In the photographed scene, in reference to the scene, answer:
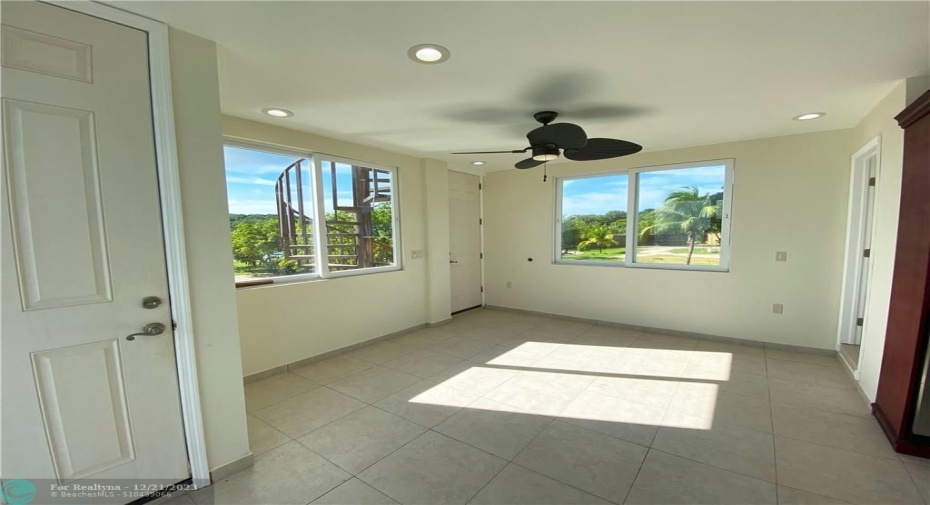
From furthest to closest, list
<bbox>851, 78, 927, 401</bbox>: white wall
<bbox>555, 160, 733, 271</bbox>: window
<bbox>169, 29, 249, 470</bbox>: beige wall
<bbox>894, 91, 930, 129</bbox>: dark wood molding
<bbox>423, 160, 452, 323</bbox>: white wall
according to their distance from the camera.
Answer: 1. <bbox>423, 160, 452, 323</bbox>: white wall
2. <bbox>555, 160, 733, 271</bbox>: window
3. <bbox>851, 78, 927, 401</bbox>: white wall
4. <bbox>894, 91, 930, 129</bbox>: dark wood molding
5. <bbox>169, 29, 249, 470</bbox>: beige wall

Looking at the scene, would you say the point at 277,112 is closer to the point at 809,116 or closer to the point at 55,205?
the point at 55,205

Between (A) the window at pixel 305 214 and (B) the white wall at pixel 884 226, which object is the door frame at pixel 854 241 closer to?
(B) the white wall at pixel 884 226

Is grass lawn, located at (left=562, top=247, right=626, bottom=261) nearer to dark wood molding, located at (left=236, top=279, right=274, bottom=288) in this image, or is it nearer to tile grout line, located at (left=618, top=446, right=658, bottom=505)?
tile grout line, located at (left=618, top=446, right=658, bottom=505)

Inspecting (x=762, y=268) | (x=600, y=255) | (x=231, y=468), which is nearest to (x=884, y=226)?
(x=762, y=268)

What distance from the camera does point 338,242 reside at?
12.6 ft

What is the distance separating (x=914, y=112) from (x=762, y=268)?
217 cm

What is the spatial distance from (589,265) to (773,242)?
197 centimetres

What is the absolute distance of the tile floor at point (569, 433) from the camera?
180cm

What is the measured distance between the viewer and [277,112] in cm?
278

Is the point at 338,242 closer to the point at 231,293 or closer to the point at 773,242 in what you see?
the point at 231,293

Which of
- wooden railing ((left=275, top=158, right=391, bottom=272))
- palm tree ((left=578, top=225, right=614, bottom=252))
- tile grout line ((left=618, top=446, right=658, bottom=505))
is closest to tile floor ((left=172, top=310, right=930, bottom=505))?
tile grout line ((left=618, top=446, right=658, bottom=505))

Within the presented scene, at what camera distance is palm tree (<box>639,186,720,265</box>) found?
13.5 ft

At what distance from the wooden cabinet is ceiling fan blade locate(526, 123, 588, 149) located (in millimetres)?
1747

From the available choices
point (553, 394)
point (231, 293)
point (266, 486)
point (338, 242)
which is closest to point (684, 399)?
point (553, 394)
